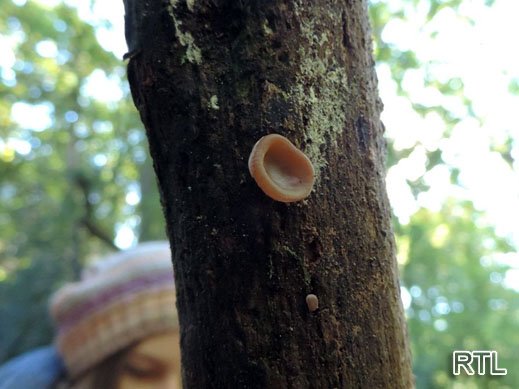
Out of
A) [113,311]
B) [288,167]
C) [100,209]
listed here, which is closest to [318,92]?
[288,167]

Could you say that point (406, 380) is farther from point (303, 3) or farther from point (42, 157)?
point (42, 157)

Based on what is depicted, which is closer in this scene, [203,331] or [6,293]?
[203,331]

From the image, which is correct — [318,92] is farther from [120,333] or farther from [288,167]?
[120,333]

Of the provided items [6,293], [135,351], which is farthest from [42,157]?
[135,351]

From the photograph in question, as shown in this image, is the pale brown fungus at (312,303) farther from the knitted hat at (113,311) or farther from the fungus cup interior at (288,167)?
the knitted hat at (113,311)

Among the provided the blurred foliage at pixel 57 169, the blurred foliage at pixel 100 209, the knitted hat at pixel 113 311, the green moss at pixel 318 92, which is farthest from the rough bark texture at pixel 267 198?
the blurred foliage at pixel 57 169

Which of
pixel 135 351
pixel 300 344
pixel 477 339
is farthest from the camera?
pixel 477 339
